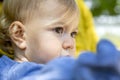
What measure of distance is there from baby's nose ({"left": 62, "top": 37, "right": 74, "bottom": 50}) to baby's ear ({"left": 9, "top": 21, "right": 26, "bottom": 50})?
0.14m

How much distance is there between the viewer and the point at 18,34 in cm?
150

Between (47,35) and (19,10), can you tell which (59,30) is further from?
(19,10)

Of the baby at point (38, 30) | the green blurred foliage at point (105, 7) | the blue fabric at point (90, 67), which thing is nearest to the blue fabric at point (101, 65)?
the blue fabric at point (90, 67)

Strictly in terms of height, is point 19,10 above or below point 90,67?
above

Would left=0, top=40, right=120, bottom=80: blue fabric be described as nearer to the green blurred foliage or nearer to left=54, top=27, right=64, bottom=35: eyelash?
left=54, top=27, right=64, bottom=35: eyelash

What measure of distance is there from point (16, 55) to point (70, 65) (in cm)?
58

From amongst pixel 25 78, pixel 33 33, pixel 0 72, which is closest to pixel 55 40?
pixel 33 33

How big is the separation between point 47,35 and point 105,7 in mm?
6391

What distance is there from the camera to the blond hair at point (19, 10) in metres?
1.46

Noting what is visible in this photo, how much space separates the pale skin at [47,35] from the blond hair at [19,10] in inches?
0.7

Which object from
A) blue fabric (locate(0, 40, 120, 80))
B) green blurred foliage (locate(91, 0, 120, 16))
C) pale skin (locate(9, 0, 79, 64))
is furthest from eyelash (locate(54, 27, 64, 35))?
green blurred foliage (locate(91, 0, 120, 16))

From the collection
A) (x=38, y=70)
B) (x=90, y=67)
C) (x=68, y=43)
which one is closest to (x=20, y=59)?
(x=68, y=43)

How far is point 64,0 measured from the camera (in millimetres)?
1472

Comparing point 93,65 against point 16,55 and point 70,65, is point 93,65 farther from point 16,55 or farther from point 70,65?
point 16,55
